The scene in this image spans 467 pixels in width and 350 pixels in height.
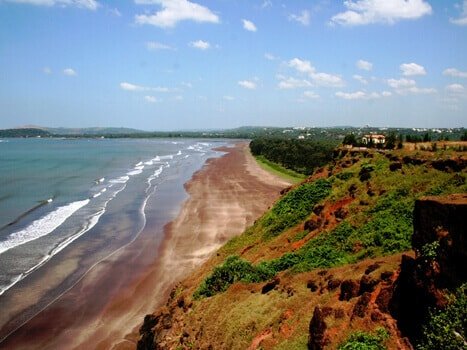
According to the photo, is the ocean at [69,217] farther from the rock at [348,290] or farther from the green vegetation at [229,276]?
the rock at [348,290]

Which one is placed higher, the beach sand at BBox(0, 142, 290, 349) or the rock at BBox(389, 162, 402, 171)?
the rock at BBox(389, 162, 402, 171)

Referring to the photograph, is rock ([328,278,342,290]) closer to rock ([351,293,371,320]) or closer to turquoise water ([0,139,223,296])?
rock ([351,293,371,320])

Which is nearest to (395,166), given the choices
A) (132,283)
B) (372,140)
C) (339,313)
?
(372,140)

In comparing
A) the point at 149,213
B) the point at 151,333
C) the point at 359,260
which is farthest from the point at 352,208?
the point at 149,213

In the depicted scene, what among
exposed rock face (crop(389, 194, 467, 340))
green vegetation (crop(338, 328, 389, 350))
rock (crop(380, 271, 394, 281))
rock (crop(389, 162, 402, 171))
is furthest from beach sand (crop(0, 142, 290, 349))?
rock (crop(389, 162, 402, 171))

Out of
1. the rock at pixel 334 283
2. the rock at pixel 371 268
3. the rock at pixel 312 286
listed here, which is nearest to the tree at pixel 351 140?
the rock at pixel 312 286

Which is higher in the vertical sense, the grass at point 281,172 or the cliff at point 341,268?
the cliff at point 341,268

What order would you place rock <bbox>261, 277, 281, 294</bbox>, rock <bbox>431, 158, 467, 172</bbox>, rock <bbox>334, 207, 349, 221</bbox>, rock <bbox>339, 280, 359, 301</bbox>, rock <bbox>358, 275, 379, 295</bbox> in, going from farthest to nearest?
1. rock <bbox>334, 207, 349, 221</bbox>
2. rock <bbox>431, 158, 467, 172</bbox>
3. rock <bbox>261, 277, 281, 294</bbox>
4. rock <bbox>339, 280, 359, 301</bbox>
5. rock <bbox>358, 275, 379, 295</bbox>
